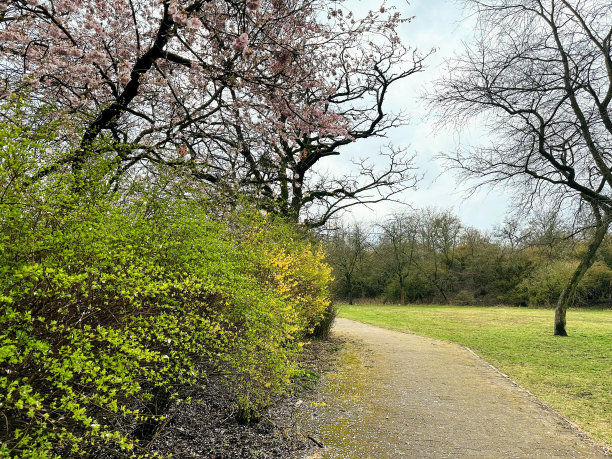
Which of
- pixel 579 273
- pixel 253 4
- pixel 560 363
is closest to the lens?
pixel 253 4

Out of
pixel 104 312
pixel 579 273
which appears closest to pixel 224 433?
pixel 104 312

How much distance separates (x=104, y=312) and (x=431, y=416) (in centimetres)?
443

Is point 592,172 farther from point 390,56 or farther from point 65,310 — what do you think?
point 65,310

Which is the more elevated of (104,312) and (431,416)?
(104,312)

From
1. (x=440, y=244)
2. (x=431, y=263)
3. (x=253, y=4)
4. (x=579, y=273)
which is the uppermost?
(x=440, y=244)

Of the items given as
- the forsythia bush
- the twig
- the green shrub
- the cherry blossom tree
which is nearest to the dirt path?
the twig

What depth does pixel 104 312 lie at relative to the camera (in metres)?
2.39

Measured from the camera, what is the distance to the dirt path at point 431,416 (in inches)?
156

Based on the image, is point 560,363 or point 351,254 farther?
point 351,254

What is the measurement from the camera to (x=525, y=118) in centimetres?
1057

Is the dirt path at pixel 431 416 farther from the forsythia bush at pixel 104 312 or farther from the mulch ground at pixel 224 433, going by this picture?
the forsythia bush at pixel 104 312

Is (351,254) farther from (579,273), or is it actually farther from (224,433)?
(224,433)

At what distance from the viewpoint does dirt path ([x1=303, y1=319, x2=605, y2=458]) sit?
396 centimetres

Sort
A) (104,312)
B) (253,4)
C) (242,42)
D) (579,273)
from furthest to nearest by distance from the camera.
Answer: (579,273), (242,42), (253,4), (104,312)
